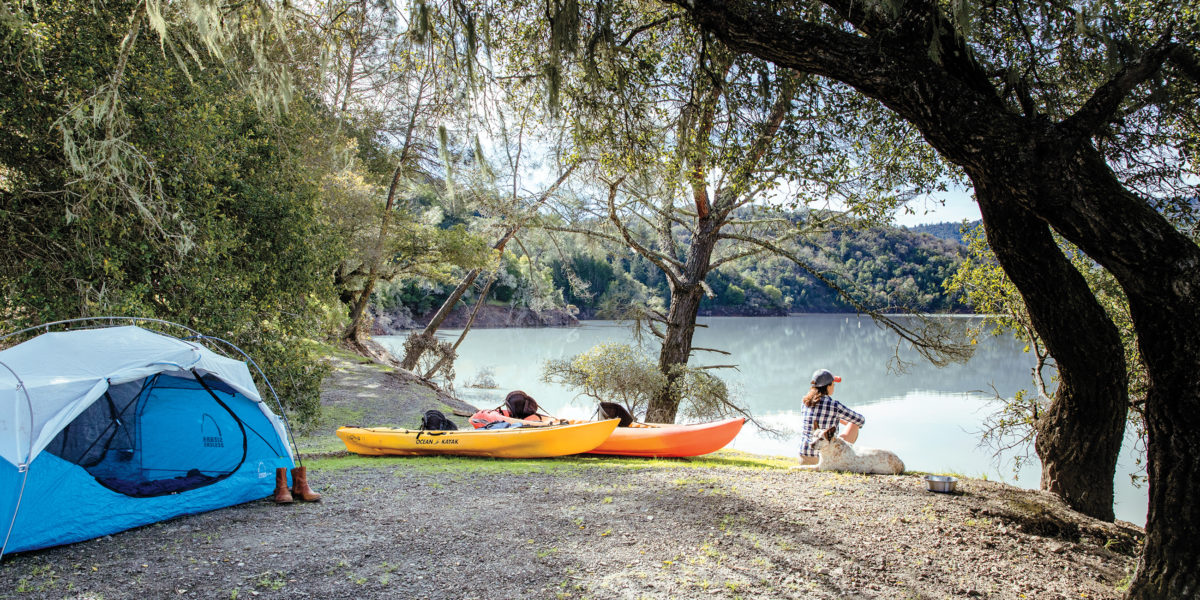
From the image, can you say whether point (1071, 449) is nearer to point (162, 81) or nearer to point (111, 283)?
point (111, 283)

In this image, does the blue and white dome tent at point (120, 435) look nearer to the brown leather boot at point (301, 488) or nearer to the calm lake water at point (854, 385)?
the brown leather boot at point (301, 488)

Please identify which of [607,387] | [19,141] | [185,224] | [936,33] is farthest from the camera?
[607,387]

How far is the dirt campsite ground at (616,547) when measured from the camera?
3.02 m

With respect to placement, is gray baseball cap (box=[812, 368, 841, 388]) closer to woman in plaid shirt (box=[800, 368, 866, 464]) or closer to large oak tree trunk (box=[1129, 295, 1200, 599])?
woman in plaid shirt (box=[800, 368, 866, 464])

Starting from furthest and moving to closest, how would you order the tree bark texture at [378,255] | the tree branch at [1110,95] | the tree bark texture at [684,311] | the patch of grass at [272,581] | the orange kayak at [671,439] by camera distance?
1. the tree bark texture at [378,255]
2. the tree bark texture at [684,311]
3. the orange kayak at [671,439]
4. the tree branch at [1110,95]
5. the patch of grass at [272,581]

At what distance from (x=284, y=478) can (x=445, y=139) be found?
8.56 ft

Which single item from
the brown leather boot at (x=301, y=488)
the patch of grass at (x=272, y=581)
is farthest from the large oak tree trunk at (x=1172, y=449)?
the brown leather boot at (x=301, y=488)

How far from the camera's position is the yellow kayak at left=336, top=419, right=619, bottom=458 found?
689cm

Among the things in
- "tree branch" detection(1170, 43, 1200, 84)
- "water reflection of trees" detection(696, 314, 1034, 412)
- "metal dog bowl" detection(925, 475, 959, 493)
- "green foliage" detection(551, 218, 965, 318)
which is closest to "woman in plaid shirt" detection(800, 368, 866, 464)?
"metal dog bowl" detection(925, 475, 959, 493)

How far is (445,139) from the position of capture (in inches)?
184

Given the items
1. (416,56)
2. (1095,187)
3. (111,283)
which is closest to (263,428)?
(111,283)

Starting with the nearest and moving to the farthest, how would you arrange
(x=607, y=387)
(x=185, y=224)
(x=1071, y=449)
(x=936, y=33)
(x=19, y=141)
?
(x=936, y=33), (x=1071, y=449), (x=19, y=141), (x=185, y=224), (x=607, y=387)

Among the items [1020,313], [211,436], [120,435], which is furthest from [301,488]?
[1020,313]

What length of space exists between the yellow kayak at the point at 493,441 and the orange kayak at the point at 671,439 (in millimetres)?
395
